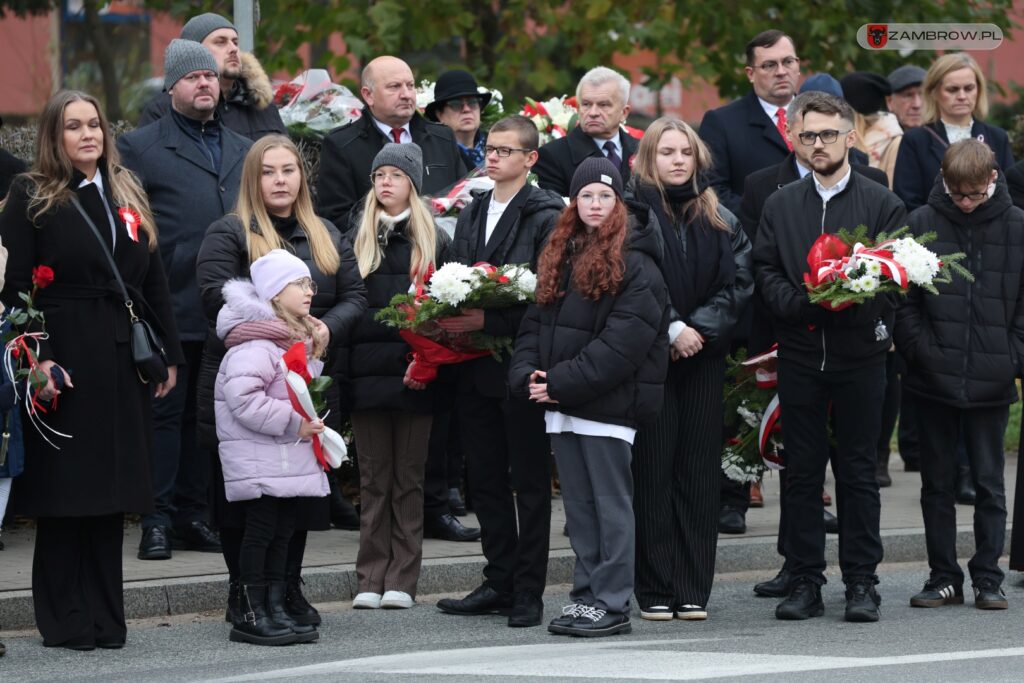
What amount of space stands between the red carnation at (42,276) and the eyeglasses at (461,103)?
12.3 feet

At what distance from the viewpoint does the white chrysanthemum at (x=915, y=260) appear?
7.71 m

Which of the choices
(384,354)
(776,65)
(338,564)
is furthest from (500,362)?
(776,65)

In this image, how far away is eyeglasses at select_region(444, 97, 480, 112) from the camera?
10719 millimetres

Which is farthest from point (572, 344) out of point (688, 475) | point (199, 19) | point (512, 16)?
point (512, 16)

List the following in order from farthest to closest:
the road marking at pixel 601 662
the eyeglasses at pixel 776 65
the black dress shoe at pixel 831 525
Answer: the eyeglasses at pixel 776 65 < the black dress shoe at pixel 831 525 < the road marking at pixel 601 662

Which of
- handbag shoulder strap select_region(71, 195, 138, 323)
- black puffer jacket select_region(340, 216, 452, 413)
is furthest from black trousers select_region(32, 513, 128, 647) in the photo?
black puffer jacket select_region(340, 216, 452, 413)

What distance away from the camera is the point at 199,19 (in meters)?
10.0

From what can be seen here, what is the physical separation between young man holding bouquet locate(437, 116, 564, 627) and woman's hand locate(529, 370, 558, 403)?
14.9 inches

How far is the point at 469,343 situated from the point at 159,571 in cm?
190

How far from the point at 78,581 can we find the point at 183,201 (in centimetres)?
232

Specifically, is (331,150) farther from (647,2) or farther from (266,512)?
(647,2)

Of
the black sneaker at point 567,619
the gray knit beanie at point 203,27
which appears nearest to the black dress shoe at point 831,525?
the black sneaker at point 567,619

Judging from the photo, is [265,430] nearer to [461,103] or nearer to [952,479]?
[952,479]

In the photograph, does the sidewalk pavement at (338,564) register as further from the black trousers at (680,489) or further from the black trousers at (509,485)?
the black trousers at (680,489)
